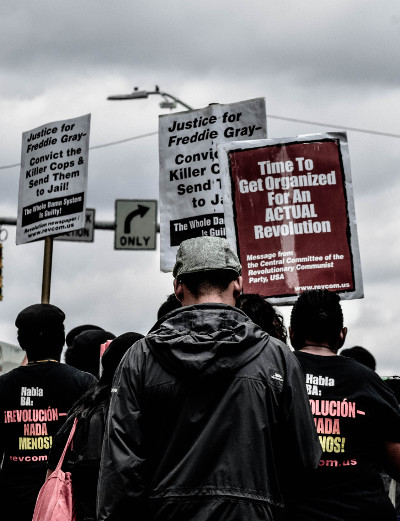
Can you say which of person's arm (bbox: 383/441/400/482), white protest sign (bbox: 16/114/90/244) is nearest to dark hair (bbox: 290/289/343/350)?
person's arm (bbox: 383/441/400/482)

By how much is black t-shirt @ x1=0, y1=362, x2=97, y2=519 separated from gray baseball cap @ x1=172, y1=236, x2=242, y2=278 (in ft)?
6.38

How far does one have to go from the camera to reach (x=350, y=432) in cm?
394

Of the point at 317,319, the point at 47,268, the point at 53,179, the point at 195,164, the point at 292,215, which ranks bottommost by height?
the point at 317,319

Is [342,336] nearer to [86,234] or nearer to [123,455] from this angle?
[123,455]

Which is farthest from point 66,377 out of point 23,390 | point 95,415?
point 95,415

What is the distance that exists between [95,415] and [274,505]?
91 centimetres

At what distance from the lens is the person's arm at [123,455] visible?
289cm

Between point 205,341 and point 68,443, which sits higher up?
point 205,341

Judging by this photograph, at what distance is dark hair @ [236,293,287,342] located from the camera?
173 inches

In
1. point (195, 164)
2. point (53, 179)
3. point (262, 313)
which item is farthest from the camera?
point (53, 179)

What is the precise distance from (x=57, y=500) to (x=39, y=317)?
65.7 inches

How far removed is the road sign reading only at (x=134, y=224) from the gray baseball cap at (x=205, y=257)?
1397 centimetres

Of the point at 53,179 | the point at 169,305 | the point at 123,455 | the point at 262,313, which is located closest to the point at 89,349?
the point at 169,305

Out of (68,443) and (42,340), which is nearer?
(68,443)
